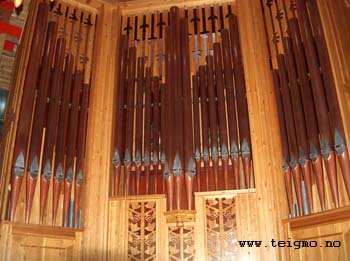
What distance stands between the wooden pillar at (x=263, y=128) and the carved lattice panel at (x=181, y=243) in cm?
79

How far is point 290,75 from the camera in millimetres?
5176

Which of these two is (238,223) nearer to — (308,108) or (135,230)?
(135,230)

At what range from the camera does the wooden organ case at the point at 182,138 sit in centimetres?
462

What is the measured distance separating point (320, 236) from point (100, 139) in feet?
9.66

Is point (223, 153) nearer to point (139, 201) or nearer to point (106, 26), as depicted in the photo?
point (139, 201)

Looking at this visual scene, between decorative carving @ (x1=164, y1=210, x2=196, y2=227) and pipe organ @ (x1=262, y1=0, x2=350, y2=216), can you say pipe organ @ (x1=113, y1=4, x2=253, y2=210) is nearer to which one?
decorative carving @ (x1=164, y1=210, x2=196, y2=227)

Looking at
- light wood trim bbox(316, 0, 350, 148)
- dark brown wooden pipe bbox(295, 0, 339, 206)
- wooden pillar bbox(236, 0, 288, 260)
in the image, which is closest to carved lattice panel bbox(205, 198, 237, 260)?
wooden pillar bbox(236, 0, 288, 260)

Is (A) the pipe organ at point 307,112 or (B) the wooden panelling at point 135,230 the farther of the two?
(B) the wooden panelling at point 135,230

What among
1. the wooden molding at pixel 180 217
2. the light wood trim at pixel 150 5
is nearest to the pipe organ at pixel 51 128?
the light wood trim at pixel 150 5

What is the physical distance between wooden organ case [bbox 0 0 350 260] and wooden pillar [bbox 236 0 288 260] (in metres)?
0.01

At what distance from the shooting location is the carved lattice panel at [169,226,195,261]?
4797 millimetres

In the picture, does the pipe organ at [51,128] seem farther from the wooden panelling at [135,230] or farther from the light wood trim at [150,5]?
the light wood trim at [150,5]

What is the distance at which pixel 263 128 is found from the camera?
5.22 meters

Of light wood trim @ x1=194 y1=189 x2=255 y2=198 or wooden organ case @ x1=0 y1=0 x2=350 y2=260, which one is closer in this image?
wooden organ case @ x1=0 y1=0 x2=350 y2=260
